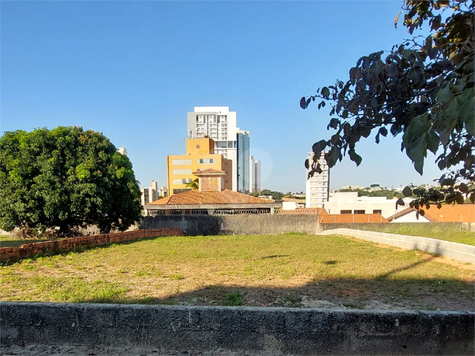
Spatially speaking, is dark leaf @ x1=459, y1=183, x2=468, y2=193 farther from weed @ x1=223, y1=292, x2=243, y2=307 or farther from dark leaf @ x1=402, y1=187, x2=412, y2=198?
weed @ x1=223, y1=292, x2=243, y2=307

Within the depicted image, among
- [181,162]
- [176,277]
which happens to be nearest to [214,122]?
[181,162]

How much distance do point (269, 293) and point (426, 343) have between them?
1.96 metres

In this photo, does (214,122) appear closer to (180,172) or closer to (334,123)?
(180,172)

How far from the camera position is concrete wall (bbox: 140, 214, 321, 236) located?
59.6 feet

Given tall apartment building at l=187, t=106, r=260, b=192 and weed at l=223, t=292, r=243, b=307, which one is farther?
tall apartment building at l=187, t=106, r=260, b=192

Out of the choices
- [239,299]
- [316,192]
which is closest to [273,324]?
[239,299]

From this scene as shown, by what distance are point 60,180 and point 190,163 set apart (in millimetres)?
36914

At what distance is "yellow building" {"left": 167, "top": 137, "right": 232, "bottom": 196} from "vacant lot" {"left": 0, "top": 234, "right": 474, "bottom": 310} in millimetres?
40628

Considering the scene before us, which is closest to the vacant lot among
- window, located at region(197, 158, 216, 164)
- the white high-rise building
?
window, located at region(197, 158, 216, 164)

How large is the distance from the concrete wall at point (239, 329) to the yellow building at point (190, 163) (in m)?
45.1

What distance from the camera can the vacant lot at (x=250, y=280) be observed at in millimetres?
3854

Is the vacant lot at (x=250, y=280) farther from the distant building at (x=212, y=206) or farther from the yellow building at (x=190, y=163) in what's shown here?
the yellow building at (x=190, y=163)

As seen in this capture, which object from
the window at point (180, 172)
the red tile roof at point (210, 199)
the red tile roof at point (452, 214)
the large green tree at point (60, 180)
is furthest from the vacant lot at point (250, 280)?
the window at point (180, 172)

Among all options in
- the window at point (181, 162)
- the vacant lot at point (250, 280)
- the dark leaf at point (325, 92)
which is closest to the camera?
the dark leaf at point (325, 92)
